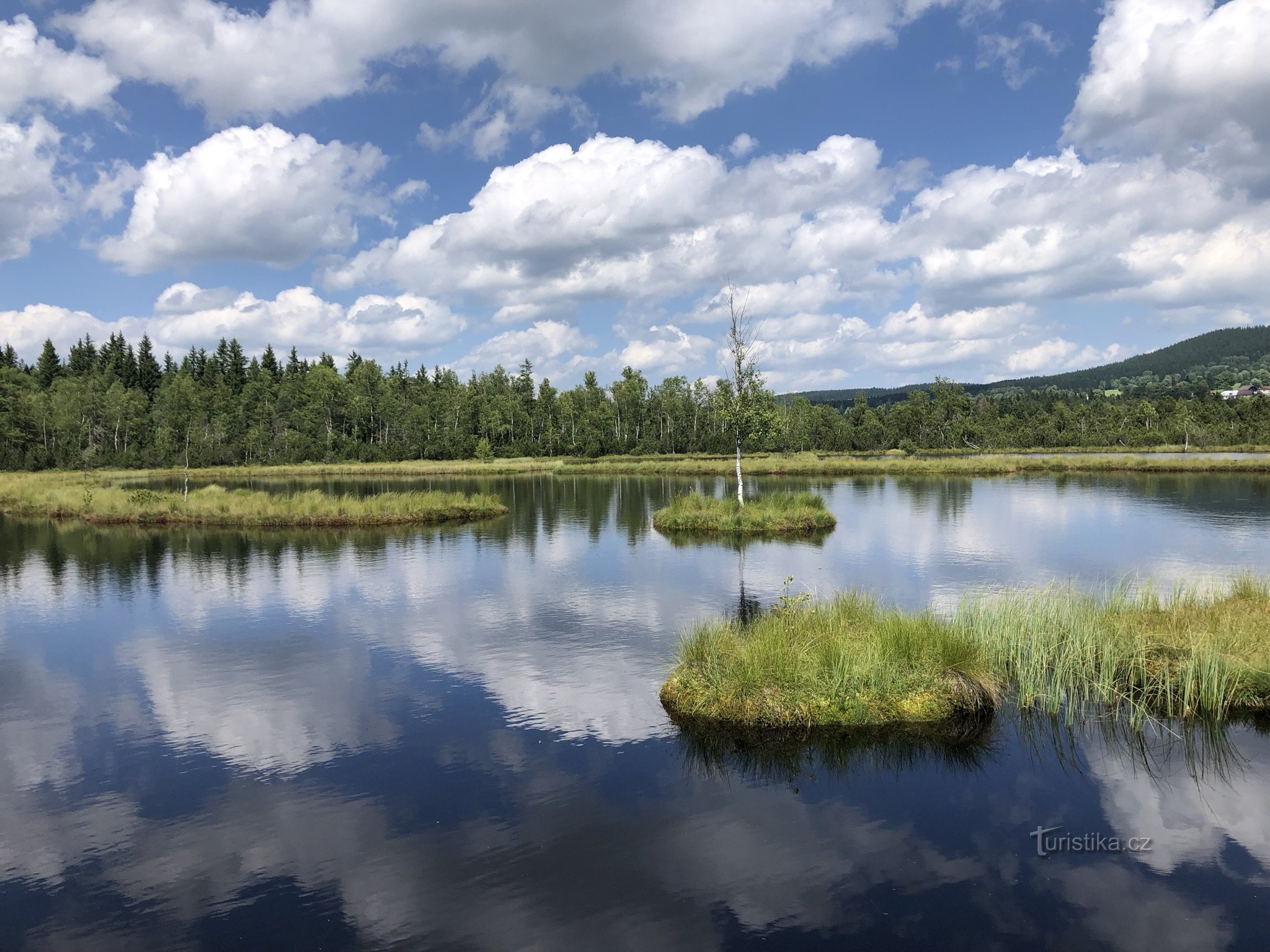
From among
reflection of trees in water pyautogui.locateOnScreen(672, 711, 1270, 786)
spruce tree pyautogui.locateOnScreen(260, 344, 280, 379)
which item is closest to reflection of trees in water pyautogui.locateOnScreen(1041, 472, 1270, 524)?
reflection of trees in water pyautogui.locateOnScreen(672, 711, 1270, 786)

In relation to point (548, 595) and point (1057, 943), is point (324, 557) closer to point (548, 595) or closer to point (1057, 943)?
point (548, 595)

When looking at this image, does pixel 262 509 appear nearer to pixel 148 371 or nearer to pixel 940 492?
pixel 940 492

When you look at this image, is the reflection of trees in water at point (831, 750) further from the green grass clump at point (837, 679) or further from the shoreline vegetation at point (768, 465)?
the shoreline vegetation at point (768, 465)

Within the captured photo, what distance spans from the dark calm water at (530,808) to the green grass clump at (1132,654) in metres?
0.73

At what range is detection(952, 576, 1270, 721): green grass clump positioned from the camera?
13.3m

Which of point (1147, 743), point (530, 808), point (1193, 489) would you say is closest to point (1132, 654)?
point (1147, 743)

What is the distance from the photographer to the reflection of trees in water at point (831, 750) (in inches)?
468

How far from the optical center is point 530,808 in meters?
10.8

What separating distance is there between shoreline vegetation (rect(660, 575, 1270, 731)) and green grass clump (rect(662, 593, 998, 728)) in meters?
0.02

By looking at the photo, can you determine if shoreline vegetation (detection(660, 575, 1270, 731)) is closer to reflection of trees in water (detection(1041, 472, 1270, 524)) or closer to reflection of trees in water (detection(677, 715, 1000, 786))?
reflection of trees in water (detection(677, 715, 1000, 786))

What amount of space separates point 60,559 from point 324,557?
11.5 metres

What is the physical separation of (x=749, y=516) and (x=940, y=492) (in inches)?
A: 917

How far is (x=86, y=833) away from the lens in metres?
10.4

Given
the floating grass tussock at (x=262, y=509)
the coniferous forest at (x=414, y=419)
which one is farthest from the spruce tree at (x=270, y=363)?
the floating grass tussock at (x=262, y=509)
